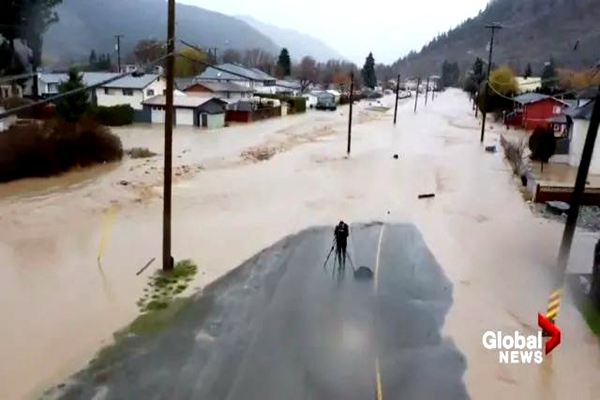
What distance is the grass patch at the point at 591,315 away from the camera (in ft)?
39.5

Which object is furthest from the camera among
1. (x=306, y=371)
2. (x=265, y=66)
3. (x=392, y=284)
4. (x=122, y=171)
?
(x=265, y=66)

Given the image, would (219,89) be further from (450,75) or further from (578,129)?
(450,75)

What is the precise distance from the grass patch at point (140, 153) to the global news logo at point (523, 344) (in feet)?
88.8

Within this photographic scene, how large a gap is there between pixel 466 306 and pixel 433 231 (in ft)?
23.1

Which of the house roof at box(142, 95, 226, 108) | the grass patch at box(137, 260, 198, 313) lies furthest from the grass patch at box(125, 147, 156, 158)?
the grass patch at box(137, 260, 198, 313)

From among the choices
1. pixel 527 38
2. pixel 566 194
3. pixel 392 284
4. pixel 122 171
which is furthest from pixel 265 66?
pixel 392 284

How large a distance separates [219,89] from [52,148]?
41116 millimetres

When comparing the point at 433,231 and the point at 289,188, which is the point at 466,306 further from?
the point at 289,188

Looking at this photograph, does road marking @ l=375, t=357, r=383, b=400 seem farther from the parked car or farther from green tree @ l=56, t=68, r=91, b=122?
the parked car

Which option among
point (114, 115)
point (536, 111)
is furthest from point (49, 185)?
point (536, 111)

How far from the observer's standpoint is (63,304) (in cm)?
1291

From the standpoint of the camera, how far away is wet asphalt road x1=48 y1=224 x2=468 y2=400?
9.31m

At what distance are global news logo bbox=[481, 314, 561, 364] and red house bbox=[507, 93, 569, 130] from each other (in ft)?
144

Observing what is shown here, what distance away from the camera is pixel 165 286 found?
13820 mm
